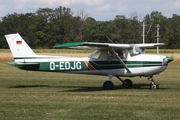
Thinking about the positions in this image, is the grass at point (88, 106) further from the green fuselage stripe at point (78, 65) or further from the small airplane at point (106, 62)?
the green fuselage stripe at point (78, 65)

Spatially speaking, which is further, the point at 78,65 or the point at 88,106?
the point at 78,65

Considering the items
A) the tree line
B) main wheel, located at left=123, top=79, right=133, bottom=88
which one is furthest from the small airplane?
the tree line

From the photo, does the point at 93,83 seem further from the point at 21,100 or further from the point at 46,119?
the point at 46,119

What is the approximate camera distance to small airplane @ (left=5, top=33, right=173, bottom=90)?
16016 millimetres

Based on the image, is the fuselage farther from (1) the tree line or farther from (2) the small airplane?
(1) the tree line

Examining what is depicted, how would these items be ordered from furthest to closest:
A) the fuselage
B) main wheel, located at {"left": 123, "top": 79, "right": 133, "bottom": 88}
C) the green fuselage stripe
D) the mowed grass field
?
main wheel, located at {"left": 123, "top": 79, "right": 133, "bottom": 88}, the green fuselage stripe, the fuselage, the mowed grass field

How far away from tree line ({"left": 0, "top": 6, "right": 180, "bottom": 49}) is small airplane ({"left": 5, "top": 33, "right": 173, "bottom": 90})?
65.3m

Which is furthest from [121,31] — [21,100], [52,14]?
[21,100]

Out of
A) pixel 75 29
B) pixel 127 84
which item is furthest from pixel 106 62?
pixel 75 29

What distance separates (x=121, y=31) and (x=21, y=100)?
7652cm

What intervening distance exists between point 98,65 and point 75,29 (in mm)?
74656

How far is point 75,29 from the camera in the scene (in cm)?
9106

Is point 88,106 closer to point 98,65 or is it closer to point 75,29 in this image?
point 98,65

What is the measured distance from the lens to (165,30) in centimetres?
9125
